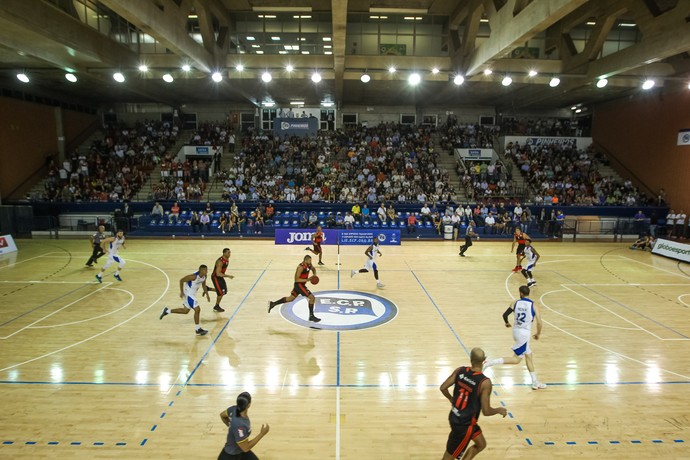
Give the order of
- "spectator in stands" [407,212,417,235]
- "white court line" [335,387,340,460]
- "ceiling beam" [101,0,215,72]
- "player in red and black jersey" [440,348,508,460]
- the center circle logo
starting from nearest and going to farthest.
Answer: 1. "player in red and black jersey" [440,348,508,460]
2. "white court line" [335,387,340,460]
3. the center circle logo
4. "ceiling beam" [101,0,215,72]
5. "spectator in stands" [407,212,417,235]

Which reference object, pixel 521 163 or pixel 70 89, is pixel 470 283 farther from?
pixel 70 89

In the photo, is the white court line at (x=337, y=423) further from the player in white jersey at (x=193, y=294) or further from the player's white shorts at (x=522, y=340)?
the player in white jersey at (x=193, y=294)

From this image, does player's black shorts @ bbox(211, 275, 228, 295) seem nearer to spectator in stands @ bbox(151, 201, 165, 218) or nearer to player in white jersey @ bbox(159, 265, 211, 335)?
player in white jersey @ bbox(159, 265, 211, 335)

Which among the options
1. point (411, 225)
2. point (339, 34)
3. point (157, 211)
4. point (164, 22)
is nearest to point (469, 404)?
point (339, 34)

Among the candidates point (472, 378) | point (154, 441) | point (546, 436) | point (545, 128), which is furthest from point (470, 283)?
point (545, 128)

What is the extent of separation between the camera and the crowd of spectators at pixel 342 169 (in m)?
25.6

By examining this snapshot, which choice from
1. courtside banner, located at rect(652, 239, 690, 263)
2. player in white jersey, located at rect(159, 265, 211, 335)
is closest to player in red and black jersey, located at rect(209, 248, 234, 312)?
player in white jersey, located at rect(159, 265, 211, 335)

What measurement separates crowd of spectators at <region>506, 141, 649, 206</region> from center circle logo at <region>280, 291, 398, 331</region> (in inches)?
748

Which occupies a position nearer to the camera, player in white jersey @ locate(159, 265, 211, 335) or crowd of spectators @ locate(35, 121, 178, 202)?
player in white jersey @ locate(159, 265, 211, 335)

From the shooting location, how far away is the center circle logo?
983 centimetres

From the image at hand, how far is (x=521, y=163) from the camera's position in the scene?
97.7 ft

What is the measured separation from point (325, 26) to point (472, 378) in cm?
2173

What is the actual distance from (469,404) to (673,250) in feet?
63.8

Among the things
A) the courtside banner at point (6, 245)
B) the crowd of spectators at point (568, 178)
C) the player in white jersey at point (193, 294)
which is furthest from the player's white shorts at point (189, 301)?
the crowd of spectators at point (568, 178)
